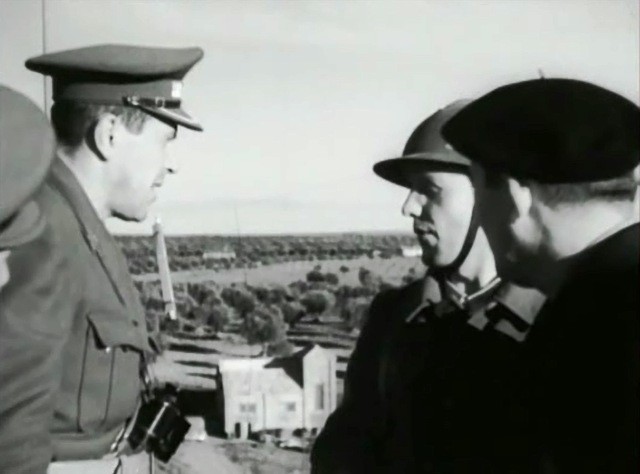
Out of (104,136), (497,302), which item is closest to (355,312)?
(497,302)

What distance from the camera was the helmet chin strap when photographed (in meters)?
2.08

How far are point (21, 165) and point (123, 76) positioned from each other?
31cm

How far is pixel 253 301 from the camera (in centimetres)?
208

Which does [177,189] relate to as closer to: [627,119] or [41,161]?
[41,161]

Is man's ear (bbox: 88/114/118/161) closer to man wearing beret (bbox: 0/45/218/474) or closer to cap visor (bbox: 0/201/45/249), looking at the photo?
man wearing beret (bbox: 0/45/218/474)

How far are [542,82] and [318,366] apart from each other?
783mm

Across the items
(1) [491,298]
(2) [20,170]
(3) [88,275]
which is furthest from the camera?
(1) [491,298]

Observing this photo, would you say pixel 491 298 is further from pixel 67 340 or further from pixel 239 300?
pixel 67 340

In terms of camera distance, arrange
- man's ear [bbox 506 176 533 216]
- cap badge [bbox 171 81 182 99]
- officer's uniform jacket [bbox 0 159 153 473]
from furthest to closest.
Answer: cap badge [bbox 171 81 182 99] → man's ear [bbox 506 176 533 216] → officer's uniform jacket [bbox 0 159 153 473]

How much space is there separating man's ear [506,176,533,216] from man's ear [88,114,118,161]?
32.0 inches

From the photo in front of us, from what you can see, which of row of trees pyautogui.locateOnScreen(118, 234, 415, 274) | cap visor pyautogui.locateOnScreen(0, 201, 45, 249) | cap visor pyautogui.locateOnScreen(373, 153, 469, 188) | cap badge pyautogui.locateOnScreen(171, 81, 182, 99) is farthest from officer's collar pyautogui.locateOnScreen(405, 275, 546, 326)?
cap visor pyautogui.locateOnScreen(0, 201, 45, 249)

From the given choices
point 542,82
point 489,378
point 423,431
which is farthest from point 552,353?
point 542,82

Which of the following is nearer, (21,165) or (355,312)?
(21,165)

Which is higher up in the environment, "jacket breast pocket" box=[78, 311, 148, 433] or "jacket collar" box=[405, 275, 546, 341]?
"jacket collar" box=[405, 275, 546, 341]
